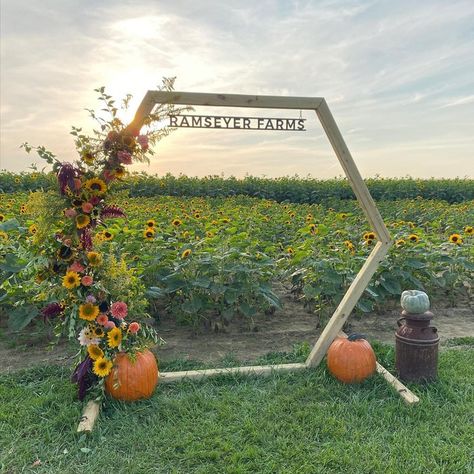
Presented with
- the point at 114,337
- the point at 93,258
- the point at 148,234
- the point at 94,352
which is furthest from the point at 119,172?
the point at 148,234

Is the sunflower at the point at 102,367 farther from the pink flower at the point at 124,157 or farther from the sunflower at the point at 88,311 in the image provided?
the pink flower at the point at 124,157

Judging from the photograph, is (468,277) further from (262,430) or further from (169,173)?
(169,173)

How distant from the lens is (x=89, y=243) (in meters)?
3.32

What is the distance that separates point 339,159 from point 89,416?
2.34m

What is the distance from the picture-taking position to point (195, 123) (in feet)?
11.4

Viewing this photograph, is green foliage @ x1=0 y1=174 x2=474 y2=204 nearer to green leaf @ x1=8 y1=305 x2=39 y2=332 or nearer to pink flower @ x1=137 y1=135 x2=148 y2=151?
green leaf @ x1=8 y1=305 x2=39 y2=332

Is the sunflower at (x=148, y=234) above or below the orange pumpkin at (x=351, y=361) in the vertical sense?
above

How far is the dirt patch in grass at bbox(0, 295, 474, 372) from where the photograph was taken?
4.14m

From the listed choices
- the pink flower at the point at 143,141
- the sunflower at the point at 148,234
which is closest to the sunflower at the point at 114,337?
the pink flower at the point at 143,141

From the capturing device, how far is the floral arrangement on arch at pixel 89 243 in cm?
317

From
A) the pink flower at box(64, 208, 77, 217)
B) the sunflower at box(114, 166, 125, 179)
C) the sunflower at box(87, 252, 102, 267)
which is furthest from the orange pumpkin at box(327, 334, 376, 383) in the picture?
the pink flower at box(64, 208, 77, 217)

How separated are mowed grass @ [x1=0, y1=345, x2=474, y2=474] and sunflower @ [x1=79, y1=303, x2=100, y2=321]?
22.5 inches

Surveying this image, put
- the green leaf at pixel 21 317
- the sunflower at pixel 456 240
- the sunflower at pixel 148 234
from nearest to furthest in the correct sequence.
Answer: the green leaf at pixel 21 317 < the sunflower at pixel 148 234 < the sunflower at pixel 456 240

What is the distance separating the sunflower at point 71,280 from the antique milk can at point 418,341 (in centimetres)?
217
